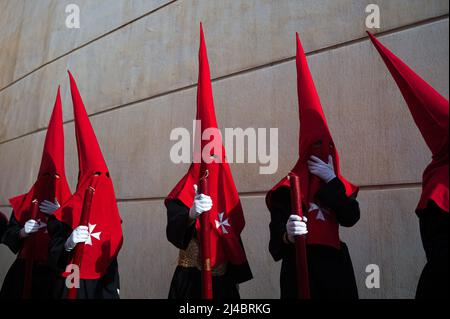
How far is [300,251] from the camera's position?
2.69 metres

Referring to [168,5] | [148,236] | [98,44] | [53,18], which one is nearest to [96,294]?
[148,236]

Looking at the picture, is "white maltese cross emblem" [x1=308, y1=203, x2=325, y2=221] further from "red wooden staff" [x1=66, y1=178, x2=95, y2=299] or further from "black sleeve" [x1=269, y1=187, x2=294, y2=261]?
"red wooden staff" [x1=66, y1=178, x2=95, y2=299]

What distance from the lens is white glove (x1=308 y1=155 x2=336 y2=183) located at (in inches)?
113

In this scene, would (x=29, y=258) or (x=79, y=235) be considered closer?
(x=79, y=235)

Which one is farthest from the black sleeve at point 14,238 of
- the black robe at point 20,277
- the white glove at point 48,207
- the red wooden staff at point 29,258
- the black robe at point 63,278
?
the black robe at point 63,278

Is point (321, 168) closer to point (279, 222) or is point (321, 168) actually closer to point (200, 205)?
point (279, 222)

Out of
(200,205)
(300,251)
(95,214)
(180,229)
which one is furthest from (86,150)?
(300,251)

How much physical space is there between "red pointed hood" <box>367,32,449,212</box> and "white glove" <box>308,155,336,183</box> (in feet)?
1.89

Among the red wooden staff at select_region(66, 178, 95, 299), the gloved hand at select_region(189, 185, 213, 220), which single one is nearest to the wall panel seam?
the red wooden staff at select_region(66, 178, 95, 299)

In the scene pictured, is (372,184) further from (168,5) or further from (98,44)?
(98,44)

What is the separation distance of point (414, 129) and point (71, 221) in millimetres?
2606

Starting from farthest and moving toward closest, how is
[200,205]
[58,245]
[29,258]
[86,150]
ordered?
[29,258] → [86,150] → [58,245] → [200,205]

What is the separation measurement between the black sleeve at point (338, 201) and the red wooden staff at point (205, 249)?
0.72 metres

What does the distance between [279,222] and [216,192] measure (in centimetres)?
47
